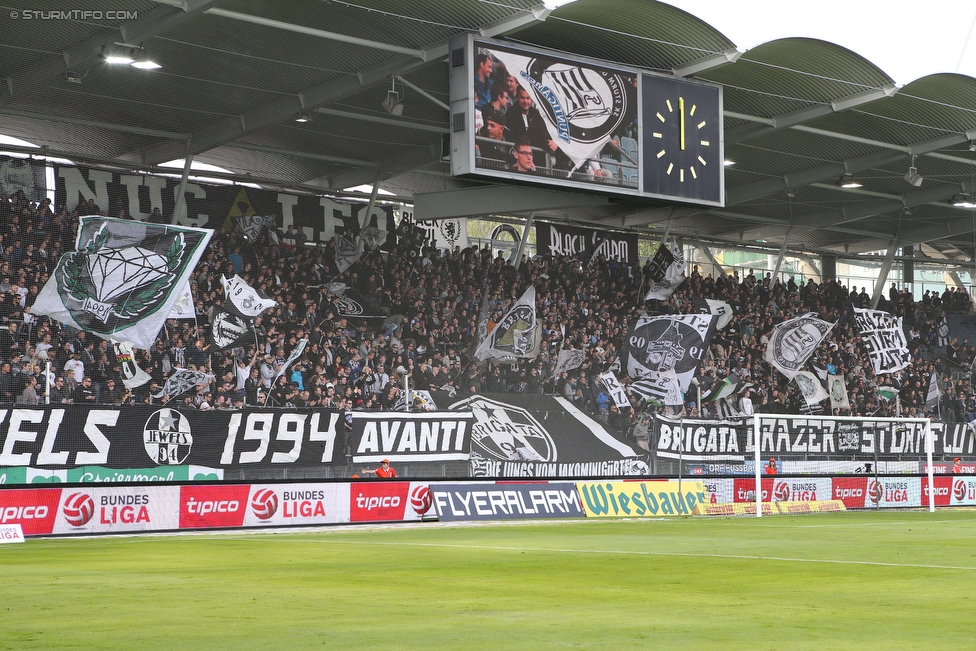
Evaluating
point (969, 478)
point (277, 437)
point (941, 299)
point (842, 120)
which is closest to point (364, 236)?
point (277, 437)

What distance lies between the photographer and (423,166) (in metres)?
35.3

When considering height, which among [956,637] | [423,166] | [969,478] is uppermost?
[423,166]

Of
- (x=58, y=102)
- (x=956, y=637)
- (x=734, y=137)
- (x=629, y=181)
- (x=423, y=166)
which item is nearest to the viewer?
(x=956, y=637)

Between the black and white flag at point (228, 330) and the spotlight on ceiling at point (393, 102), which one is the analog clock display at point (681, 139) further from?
the black and white flag at point (228, 330)

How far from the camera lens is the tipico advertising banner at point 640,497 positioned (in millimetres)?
27297

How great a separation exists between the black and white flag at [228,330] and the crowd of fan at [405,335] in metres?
0.23

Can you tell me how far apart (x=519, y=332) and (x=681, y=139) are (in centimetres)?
946

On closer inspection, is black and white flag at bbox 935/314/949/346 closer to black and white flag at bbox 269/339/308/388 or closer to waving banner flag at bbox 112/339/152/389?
black and white flag at bbox 269/339/308/388

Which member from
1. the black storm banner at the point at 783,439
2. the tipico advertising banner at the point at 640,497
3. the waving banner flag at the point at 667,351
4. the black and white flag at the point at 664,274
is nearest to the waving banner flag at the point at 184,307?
the tipico advertising banner at the point at 640,497

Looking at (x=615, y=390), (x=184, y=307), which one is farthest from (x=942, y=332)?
(x=184, y=307)

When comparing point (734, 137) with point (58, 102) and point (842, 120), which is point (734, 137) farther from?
point (58, 102)

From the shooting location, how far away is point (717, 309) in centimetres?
3956

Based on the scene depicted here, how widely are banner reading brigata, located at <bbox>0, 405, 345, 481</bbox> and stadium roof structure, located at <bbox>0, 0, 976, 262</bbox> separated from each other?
7.24 meters

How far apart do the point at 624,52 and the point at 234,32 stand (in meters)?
8.80
